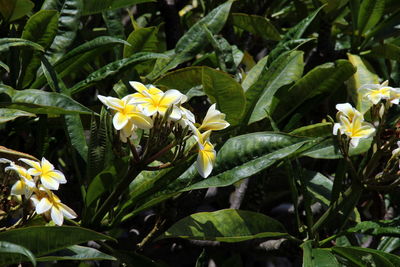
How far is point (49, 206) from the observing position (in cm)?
117

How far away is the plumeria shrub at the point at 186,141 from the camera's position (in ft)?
4.08

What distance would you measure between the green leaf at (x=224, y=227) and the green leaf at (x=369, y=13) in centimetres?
71

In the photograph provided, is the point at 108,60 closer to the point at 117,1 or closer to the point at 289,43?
the point at 117,1

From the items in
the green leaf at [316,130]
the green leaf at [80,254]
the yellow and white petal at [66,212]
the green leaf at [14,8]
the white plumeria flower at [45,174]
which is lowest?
the green leaf at [80,254]

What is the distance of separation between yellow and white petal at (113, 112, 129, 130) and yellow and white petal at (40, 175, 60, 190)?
0.46ft

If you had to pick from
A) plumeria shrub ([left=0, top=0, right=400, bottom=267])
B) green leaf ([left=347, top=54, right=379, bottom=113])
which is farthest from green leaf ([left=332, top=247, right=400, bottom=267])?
green leaf ([left=347, top=54, right=379, bottom=113])

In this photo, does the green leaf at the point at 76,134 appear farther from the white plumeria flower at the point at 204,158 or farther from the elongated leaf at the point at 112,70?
the white plumeria flower at the point at 204,158

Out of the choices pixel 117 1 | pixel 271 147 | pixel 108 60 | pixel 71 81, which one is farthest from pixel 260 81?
pixel 71 81

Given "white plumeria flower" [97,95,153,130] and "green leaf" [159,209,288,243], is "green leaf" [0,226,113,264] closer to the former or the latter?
"white plumeria flower" [97,95,153,130]

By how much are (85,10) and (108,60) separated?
0.85 feet

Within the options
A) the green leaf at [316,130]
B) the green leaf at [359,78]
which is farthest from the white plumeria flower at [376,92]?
the green leaf at [359,78]

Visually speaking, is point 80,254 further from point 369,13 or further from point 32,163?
point 369,13

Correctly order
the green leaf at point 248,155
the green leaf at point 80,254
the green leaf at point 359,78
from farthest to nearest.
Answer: the green leaf at point 359,78 → the green leaf at point 248,155 → the green leaf at point 80,254

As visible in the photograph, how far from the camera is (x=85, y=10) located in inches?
70.0
